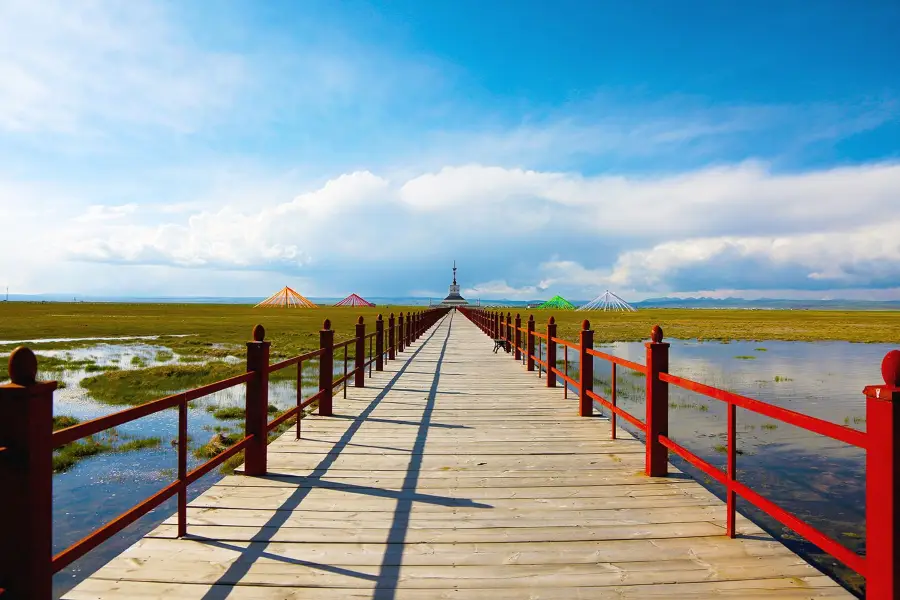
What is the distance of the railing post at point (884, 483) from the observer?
7.71ft

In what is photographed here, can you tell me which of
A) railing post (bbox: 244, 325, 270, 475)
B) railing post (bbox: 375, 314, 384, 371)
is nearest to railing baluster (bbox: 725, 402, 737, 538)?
railing post (bbox: 244, 325, 270, 475)

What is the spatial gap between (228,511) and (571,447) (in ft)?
12.5

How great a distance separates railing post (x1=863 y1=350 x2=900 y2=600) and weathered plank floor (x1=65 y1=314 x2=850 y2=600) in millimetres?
855

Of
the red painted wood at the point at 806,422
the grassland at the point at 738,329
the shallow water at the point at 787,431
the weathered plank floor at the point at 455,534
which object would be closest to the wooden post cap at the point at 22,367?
the weathered plank floor at the point at 455,534

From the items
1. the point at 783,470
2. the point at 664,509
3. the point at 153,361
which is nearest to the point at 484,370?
the point at 783,470

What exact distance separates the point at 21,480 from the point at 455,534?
8.64ft

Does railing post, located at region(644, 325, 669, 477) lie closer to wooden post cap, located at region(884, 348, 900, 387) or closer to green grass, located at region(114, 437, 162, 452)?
wooden post cap, located at region(884, 348, 900, 387)

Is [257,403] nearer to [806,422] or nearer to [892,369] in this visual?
[806,422]

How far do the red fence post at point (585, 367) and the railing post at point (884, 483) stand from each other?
4.92 metres

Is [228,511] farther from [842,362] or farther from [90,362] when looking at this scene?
[842,362]

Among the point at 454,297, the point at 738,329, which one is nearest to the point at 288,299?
the point at 454,297

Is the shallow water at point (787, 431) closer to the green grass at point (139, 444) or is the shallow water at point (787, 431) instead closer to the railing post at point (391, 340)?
the railing post at point (391, 340)

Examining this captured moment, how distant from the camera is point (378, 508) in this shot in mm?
4430

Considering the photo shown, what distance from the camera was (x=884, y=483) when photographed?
2410 mm
